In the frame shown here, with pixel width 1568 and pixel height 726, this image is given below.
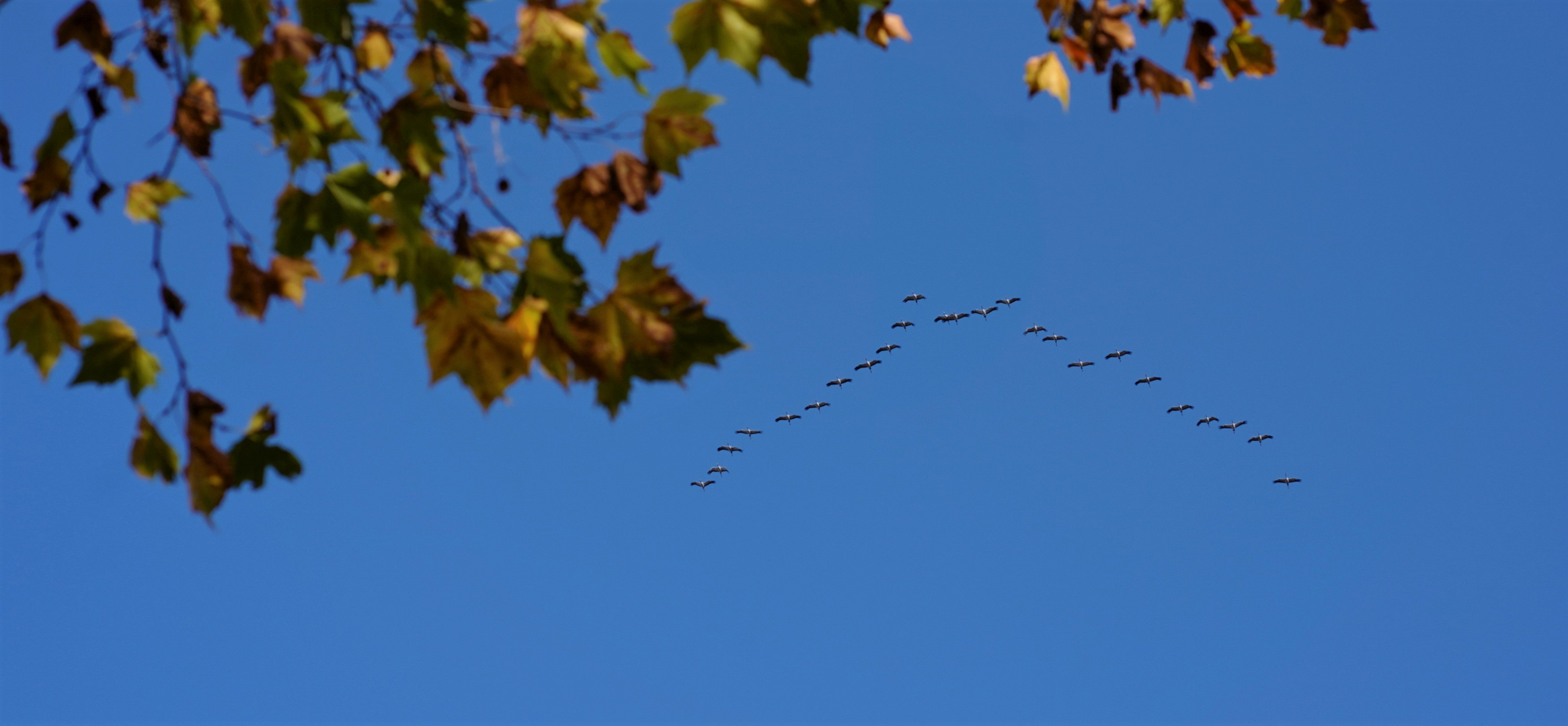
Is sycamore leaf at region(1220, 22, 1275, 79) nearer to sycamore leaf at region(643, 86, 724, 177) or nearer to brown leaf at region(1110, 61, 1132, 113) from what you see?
brown leaf at region(1110, 61, 1132, 113)

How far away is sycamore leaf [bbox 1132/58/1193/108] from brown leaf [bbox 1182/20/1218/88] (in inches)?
8.0

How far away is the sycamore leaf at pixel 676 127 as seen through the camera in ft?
12.3

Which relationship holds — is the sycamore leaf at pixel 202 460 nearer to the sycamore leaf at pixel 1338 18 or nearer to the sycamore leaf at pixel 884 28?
the sycamore leaf at pixel 884 28

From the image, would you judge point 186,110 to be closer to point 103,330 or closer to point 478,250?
point 103,330

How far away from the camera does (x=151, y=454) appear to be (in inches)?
153

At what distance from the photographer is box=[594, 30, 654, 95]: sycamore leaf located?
3.86 metres

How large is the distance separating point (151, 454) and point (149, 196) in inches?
45.1

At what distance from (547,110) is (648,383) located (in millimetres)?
1246

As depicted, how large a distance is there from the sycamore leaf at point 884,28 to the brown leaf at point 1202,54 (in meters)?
1.34

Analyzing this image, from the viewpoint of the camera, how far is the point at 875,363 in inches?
834

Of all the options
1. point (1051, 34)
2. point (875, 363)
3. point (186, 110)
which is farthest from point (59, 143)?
point (875, 363)

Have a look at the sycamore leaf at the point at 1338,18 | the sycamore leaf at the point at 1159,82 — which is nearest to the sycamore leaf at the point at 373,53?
the sycamore leaf at the point at 1159,82

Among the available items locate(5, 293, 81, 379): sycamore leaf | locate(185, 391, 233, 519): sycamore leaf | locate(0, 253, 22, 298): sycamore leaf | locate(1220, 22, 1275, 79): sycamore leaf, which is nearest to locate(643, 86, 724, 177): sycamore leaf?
locate(185, 391, 233, 519): sycamore leaf

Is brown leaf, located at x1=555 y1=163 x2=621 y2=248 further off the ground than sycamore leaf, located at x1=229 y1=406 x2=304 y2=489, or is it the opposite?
brown leaf, located at x1=555 y1=163 x2=621 y2=248
